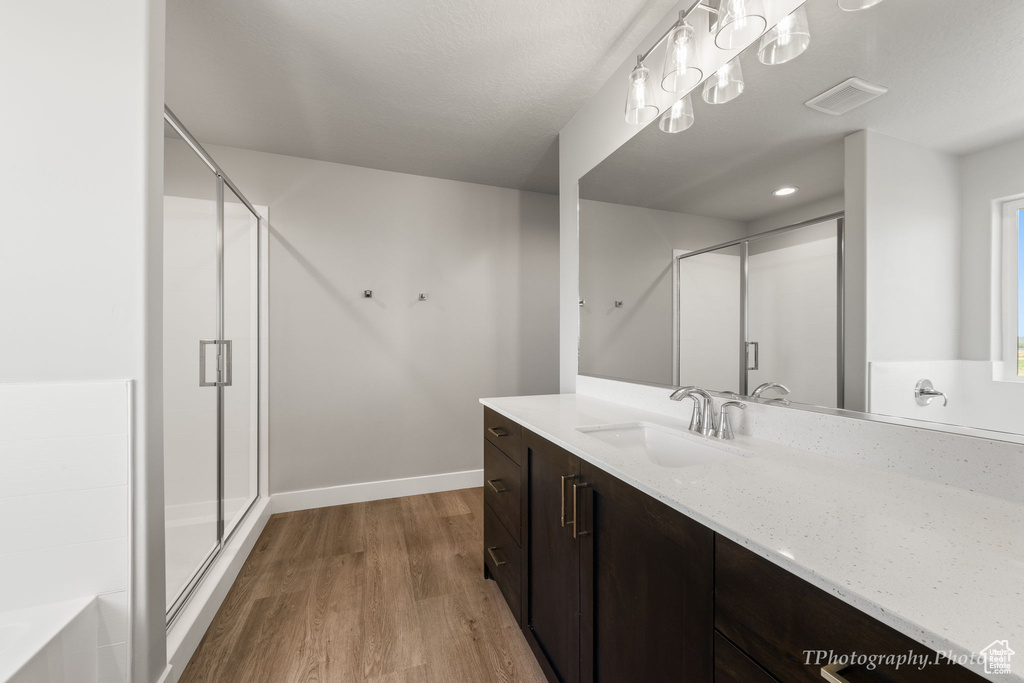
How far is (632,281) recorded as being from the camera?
1.87m

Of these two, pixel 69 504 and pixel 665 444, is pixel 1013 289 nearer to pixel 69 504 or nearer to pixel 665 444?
pixel 665 444

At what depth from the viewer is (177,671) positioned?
1.34 meters

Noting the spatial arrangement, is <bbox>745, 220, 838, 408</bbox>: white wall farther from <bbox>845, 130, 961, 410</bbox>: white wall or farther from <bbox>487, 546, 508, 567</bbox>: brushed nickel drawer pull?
<bbox>487, 546, 508, 567</bbox>: brushed nickel drawer pull

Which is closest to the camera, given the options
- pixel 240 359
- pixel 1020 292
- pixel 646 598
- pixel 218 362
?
pixel 1020 292

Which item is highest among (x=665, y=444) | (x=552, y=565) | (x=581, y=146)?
(x=581, y=146)

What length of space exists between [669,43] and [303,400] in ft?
9.31

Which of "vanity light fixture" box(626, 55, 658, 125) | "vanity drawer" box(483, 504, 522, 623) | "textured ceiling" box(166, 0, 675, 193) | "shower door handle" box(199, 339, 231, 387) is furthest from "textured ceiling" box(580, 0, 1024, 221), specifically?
"shower door handle" box(199, 339, 231, 387)

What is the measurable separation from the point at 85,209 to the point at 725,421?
194 centimetres

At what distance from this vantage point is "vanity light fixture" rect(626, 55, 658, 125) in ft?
5.03

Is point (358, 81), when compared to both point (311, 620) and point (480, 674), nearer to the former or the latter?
point (311, 620)

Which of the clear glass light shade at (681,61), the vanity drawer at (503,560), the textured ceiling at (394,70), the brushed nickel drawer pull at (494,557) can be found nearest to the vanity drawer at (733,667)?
the vanity drawer at (503,560)

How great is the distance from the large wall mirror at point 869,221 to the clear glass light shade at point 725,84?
0.02 meters

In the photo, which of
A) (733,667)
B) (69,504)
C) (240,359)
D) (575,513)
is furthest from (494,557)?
(240,359)

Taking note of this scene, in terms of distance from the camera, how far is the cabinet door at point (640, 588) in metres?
0.71
